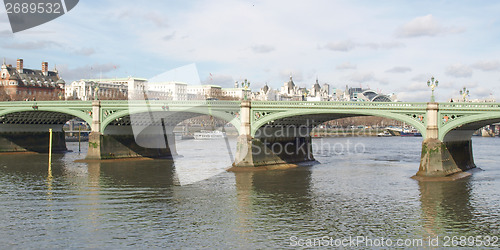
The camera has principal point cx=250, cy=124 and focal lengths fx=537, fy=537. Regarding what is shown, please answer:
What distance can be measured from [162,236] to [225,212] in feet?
24.6

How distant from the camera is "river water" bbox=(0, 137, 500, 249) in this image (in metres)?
29.3

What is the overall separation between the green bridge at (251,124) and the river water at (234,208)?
148 inches

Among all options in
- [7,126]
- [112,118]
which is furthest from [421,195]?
[7,126]

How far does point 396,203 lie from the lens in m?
39.4

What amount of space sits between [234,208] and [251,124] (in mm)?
23715

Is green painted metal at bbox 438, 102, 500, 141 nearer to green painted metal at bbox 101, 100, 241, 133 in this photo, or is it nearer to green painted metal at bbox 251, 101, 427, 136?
green painted metal at bbox 251, 101, 427, 136

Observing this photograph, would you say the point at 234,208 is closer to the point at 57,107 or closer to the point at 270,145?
the point at 270,145

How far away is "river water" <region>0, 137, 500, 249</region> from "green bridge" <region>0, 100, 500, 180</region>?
375 centimetres

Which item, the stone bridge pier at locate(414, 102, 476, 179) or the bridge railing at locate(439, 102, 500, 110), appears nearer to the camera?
the bridge railing at locate(439, 102, 500, 110)

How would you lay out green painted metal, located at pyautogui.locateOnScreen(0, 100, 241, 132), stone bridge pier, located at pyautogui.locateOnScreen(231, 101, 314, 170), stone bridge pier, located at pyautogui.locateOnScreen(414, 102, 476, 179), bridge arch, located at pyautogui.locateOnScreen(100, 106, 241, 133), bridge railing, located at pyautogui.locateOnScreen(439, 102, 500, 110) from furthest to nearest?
green painted metal, located at pyautogui.locateOnScreen(0, 100, 241, 132), bridge arch, located at pyautogui.locateOnScreen(100, 106, 241, 133), stone bridge pier, located at pyautogui.locateOnScreen(231, 101, 314, 170), stone bridge pier, located at pyautogui.locateOnScreen(414, 102, 476, 179), bridge railing, located at pyautogui.locateOnScreen(439, 102, 500, 110)

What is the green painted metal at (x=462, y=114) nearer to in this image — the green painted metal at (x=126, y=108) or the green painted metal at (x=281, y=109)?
the green painted metal at (x=281, y=109)

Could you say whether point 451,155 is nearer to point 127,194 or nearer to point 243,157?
point 243,157

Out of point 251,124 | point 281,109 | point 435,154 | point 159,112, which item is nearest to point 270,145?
point 251,124

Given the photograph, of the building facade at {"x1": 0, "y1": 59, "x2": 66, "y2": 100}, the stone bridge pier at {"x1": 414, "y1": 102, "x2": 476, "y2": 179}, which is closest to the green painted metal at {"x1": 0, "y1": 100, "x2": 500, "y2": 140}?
the stone bridge pier at {"x1": 414, "y1": 102, "x2": 476, "y2": 179}
